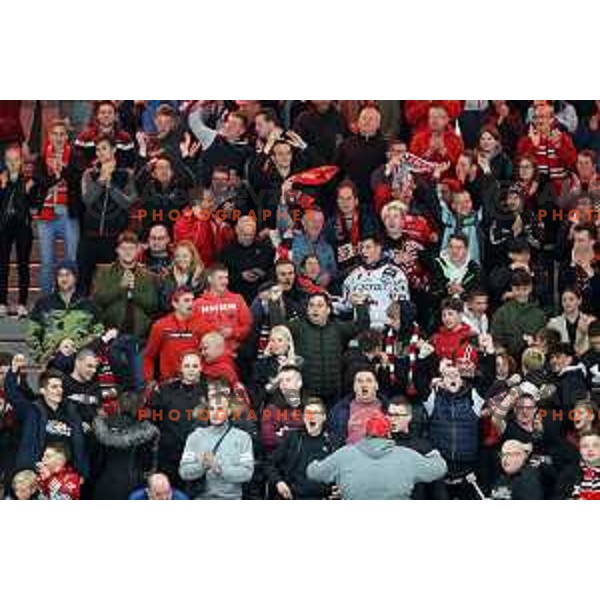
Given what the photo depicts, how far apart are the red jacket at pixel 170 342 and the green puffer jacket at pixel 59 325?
0.43 m

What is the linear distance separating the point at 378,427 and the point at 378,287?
112 centimetres

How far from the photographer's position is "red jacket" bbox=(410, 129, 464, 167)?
21.6m

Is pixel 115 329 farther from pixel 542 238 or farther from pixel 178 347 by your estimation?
pixel 542 238

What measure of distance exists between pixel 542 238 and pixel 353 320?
5.42 ft

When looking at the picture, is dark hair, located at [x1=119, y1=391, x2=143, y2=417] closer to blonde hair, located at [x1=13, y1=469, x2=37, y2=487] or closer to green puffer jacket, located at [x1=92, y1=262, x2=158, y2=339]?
green puffer jacket, located at [x1=92, y1=262, x2=158, y2=339]

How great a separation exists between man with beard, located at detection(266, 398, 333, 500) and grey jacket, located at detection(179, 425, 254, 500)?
205 mm

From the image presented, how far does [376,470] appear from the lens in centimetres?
2122

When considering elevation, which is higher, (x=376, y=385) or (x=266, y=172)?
(x=266, y=172)

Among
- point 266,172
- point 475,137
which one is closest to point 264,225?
point 266,172

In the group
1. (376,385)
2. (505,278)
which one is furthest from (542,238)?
(376,385)

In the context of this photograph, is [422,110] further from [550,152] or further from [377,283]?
[377,283]

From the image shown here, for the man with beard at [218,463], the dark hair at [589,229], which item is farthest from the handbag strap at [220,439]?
the dark hair at [589,229]

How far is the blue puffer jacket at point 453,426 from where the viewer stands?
21.3 m

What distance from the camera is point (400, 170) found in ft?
70.7
